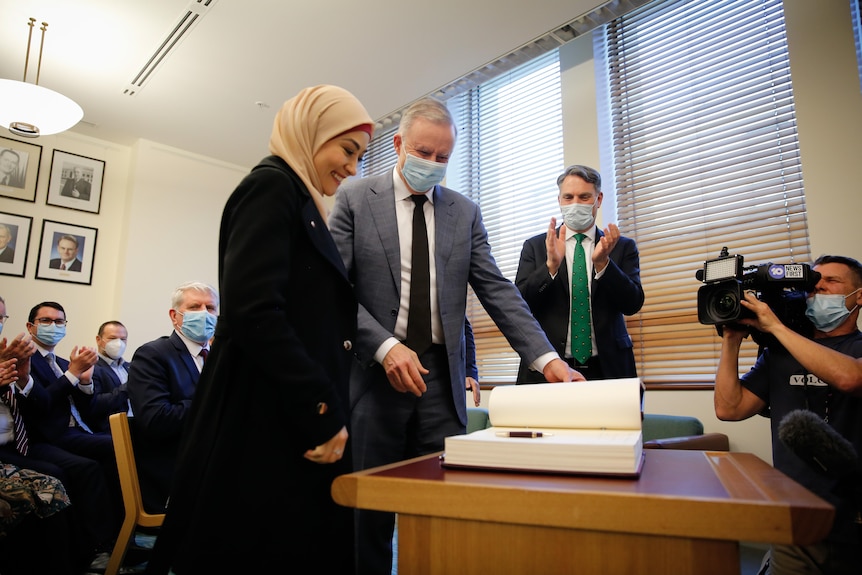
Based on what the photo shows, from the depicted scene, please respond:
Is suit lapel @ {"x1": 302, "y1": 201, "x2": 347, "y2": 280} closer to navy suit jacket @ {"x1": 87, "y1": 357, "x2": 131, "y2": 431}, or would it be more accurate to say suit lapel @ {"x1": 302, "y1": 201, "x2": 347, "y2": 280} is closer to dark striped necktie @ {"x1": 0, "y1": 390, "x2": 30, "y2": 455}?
dark striped necktie @ {"x1": 0, "y1": 390, "x2": 30, "y2": 455}

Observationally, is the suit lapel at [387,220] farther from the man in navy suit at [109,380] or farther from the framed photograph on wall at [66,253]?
the framed photograph on wall at [66,253]

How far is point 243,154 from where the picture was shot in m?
6.08

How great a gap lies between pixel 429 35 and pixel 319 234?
3342 mm

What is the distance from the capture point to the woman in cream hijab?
0.93 meters

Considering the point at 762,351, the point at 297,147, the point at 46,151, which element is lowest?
the point at 762,351

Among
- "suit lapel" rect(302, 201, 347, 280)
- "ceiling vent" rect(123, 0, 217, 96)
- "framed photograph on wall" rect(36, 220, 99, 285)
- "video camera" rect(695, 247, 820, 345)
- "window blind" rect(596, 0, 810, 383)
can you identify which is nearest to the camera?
"suit lapel" rect(302, 201, 347, 280)

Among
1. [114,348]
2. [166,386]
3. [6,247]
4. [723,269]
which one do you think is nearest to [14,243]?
[6,247]

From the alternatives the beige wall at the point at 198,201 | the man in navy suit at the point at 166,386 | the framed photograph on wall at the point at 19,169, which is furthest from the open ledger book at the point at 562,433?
the framed photograph on wall at the point at 19,169

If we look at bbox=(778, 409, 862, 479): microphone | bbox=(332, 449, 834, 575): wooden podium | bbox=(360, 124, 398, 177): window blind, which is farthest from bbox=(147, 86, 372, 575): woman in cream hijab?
bbox=(360, 124, 398, 177): window blind

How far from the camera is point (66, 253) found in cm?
543

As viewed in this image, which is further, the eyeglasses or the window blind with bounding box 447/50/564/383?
the window blind with bounding box 447/50/564/383

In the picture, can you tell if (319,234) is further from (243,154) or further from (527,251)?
(243,154)

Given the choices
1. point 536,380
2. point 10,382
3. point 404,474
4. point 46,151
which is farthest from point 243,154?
point 404,474

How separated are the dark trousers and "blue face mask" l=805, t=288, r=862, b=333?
1.31 meters
